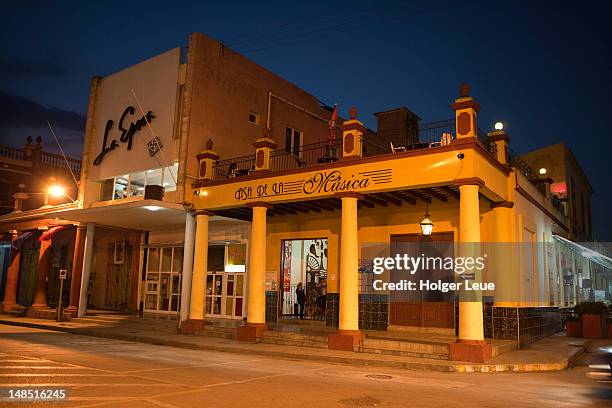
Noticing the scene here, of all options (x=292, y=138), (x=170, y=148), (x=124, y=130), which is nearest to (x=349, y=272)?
(x=170, y=148)

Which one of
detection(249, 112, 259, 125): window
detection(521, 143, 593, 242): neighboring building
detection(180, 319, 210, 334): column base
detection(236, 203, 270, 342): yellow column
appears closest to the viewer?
detection(236, 203, 270, 342): yellow column

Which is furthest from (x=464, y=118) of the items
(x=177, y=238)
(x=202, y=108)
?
(x=177, y=238)

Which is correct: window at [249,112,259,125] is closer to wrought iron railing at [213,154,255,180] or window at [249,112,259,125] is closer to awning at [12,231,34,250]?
wrought iron railing at [213,154,255,180]

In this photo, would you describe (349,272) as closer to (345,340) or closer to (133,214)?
(345,340)

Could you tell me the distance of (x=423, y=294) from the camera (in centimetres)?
1633

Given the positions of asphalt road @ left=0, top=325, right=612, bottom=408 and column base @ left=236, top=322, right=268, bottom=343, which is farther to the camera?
column base @ left=236, top=322, right=268, bottom=343

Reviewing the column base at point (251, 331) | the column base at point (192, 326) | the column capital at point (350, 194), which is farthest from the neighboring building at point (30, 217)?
the column capital at point (350, 194)

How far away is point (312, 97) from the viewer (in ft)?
88.9

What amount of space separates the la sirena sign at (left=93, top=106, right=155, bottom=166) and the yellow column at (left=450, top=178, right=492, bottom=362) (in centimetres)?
1351

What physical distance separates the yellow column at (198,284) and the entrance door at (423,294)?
22.4 feet

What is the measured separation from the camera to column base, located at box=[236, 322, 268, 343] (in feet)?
52.2

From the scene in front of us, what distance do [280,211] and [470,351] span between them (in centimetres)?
954

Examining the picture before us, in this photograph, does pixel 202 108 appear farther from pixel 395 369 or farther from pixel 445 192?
pixel 395 369

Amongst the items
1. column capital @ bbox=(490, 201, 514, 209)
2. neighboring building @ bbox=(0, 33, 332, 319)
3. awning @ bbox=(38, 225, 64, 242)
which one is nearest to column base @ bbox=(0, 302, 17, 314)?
neighboring building @ bbox=(0, 33, 332, 319)
